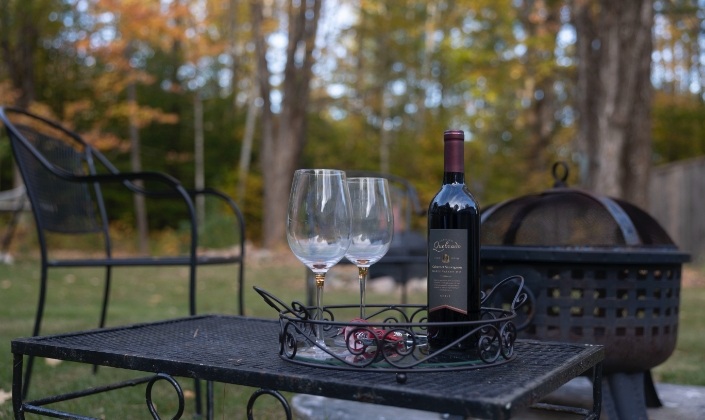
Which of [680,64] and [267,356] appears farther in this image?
[680,64]

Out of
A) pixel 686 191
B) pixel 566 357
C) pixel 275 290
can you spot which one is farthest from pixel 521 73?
pixel 566 357

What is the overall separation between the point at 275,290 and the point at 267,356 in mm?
6017

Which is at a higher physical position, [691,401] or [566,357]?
[566,357]

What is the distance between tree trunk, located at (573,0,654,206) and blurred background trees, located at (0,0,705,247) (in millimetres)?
14

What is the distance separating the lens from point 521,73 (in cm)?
1292

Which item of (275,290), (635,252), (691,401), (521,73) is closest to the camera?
(635,252)

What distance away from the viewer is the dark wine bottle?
55.4 inches

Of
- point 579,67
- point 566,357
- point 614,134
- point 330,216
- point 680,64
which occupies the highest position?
point 680,64

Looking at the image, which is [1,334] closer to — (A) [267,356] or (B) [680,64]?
(A) [267,356]

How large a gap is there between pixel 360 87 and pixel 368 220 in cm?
1929

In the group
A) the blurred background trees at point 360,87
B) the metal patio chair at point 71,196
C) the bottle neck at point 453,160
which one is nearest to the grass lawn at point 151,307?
the metal patio chair at point 71,196

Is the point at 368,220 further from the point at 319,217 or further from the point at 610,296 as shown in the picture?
the point at 610,296

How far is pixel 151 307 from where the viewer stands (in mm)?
6160

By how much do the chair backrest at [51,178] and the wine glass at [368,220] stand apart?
1552 mm
